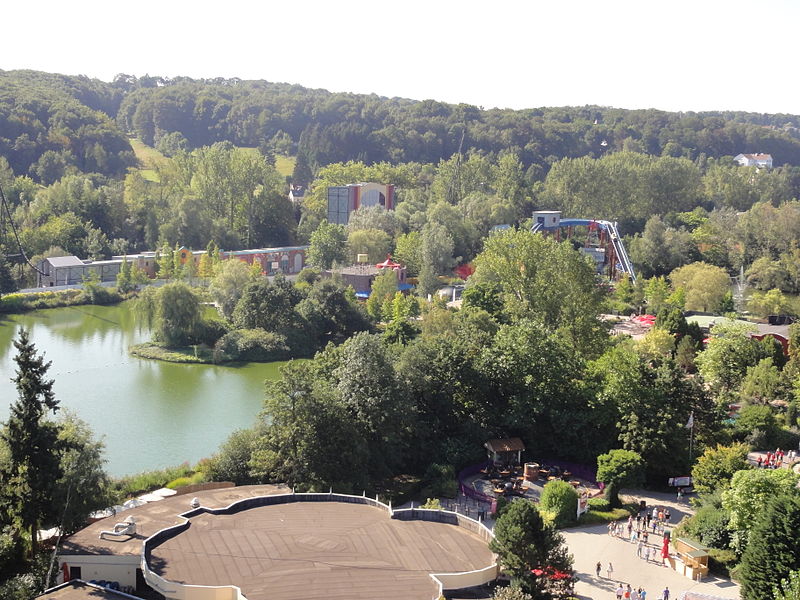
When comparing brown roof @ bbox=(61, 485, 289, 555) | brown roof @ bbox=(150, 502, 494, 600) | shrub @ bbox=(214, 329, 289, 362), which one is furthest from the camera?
shrub @ bbox=(214, 329, 289, 362)

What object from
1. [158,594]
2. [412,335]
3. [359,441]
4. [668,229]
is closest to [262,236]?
[668,229]

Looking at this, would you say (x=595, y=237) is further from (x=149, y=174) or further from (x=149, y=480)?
(x=149, y=480)

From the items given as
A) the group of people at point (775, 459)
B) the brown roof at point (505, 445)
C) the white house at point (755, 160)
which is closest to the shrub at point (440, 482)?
the brown roof at point (505, 445)

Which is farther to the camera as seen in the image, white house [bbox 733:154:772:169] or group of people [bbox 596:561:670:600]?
white house [bbox 733:154:772:169]

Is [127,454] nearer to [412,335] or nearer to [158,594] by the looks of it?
[158,594]

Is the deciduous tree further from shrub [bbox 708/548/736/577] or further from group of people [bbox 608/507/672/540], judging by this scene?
shrub [bbox 708/548/736/577]

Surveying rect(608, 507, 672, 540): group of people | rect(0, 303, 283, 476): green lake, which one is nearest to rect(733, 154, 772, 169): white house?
rect(0, 303, 283, 476): green lake
